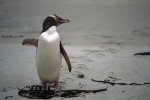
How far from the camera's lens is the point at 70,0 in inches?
452

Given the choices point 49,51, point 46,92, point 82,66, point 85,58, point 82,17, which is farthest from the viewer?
point 82,17

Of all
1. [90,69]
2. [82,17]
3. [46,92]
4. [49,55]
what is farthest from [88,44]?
[46,92]

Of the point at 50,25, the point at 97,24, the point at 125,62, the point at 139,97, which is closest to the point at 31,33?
the point at 97,24

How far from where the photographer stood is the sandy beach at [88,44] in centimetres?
421

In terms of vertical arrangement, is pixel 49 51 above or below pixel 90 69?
above

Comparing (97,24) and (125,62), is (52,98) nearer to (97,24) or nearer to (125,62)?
(125,62)

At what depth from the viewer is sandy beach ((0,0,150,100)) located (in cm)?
421

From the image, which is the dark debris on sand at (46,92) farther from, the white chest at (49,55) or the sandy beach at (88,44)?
the white chest at (49,55)

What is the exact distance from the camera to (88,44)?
7.19 m

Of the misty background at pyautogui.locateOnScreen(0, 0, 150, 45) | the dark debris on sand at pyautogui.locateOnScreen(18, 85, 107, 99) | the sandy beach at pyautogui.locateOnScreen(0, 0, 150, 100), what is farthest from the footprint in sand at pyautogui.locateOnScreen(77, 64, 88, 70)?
→ the misty background at pyautogui.locateOnScreen(0, 0, 150, 45)

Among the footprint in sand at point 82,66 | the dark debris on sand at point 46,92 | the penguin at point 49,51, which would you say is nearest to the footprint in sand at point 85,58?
the footprint in sand at point 82,66

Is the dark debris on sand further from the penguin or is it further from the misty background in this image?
the misty background

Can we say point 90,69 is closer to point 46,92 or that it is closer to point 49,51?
point 49,51

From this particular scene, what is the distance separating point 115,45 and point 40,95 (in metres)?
3.72
